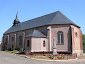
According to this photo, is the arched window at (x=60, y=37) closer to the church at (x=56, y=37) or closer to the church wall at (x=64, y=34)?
the church at (x=56, y=37)

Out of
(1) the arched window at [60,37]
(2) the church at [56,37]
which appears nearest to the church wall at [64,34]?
(2) the church at [56,37]

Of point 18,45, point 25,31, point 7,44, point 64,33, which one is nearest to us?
point 64,33

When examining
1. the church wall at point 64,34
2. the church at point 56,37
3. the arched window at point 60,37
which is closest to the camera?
the church at point 56,37

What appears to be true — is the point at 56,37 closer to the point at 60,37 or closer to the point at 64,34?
the point at 60,37

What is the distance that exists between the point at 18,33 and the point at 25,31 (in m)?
4.54

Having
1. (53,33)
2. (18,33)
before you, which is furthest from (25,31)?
(53,33)

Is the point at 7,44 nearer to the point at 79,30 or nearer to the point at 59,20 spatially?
the point at 59,20

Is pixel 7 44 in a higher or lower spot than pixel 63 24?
lower

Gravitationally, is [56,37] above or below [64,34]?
below

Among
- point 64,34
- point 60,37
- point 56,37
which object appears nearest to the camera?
point 64,34

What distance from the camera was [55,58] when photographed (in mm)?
18328

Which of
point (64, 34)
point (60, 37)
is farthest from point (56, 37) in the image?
point (64, 34)

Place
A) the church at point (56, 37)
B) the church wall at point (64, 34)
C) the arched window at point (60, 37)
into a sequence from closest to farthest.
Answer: the church at point (56, 37), the church wall at point (64, 34), the arched window at point (60, 37)

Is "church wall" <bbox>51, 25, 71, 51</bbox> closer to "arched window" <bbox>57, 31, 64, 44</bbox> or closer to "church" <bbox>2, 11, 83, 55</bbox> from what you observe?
"church" <bbox>2, 11, 83, 55</bbox>
